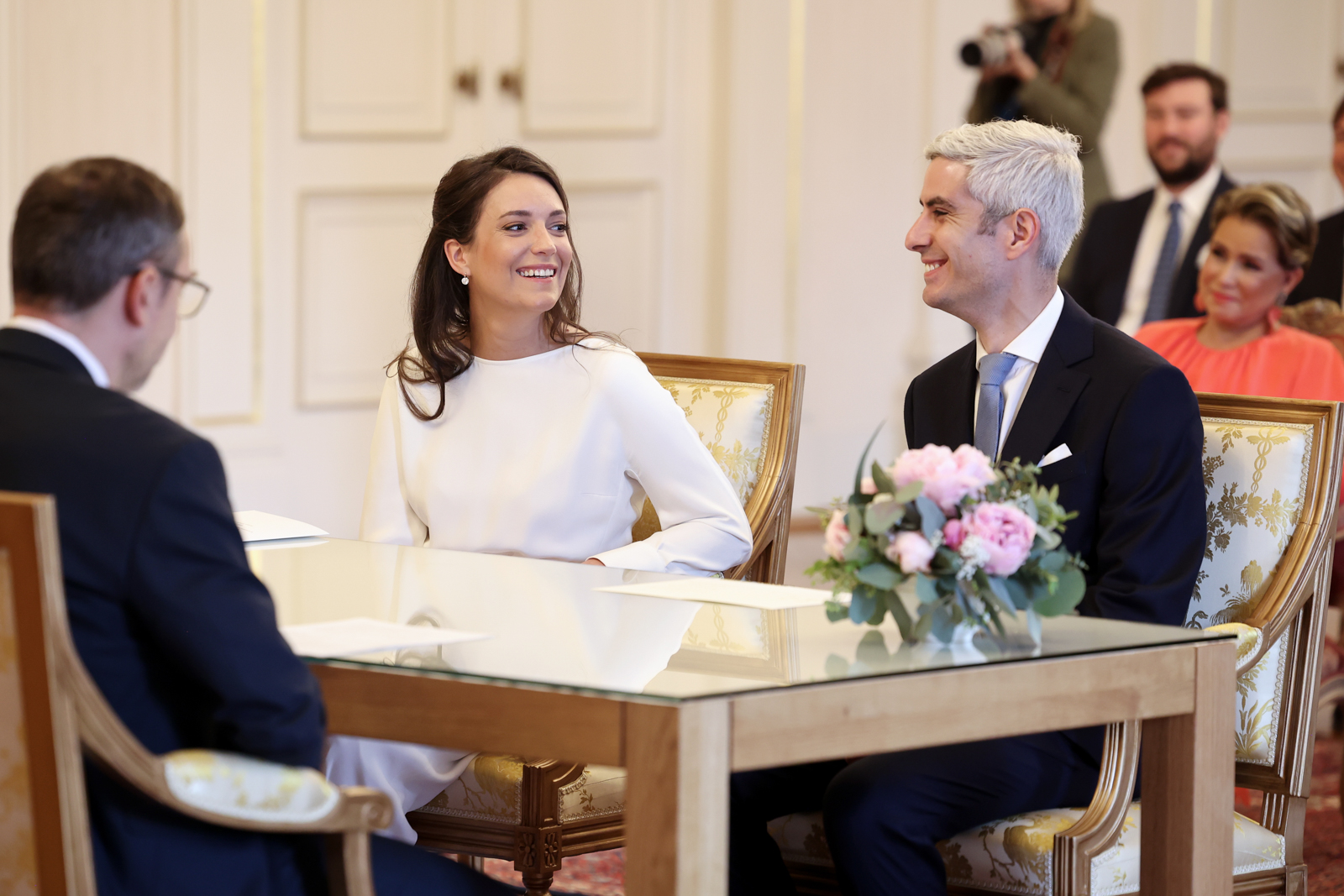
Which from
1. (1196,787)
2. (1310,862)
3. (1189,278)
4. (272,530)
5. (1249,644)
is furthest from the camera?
(1189,278)

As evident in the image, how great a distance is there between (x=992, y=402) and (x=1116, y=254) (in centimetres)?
267

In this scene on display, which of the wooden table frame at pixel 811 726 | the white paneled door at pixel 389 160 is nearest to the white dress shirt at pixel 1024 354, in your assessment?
the wooden table frame at pixel 811 726

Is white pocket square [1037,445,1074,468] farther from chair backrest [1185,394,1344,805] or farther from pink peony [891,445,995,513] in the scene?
pink peony [891,445,995,513]

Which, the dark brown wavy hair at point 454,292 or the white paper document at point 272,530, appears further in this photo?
the dark brown wavy hair at point 454,292

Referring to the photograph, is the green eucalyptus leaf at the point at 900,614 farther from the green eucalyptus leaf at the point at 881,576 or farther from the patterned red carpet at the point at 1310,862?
the patterned red carpet at the point at 1310,862

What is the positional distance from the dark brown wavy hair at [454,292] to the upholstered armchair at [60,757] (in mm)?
1296

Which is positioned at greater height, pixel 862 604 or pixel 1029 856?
pixel 862 604

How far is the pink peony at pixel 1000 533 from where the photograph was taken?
5.88ft

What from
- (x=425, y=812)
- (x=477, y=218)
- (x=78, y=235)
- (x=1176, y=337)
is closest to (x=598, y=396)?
(x=477, y=218)

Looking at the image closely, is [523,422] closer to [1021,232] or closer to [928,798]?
[1021,232]

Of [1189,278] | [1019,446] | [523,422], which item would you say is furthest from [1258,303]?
[523,422]

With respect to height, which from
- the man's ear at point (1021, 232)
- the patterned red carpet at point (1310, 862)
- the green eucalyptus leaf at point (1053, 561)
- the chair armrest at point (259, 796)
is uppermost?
the man's ear at point (1021, 232)

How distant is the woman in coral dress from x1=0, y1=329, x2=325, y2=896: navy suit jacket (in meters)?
2.73

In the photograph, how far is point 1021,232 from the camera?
260 centimetres
